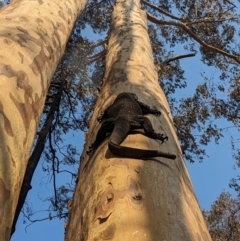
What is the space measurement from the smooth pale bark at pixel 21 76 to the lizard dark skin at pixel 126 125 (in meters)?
0.40

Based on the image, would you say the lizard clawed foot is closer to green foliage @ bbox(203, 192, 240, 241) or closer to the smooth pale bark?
the smooth pale bark

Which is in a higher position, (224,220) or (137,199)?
(224,220)

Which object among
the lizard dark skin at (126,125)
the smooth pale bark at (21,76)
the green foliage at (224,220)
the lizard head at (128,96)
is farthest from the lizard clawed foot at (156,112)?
the green foliage at (224,220)

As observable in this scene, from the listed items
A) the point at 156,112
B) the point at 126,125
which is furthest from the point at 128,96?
the point at 126,125

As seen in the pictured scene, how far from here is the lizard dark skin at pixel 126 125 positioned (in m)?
1.97

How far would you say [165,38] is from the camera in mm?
9055

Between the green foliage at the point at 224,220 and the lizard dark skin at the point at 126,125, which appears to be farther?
the green foliage at the point at 224,220

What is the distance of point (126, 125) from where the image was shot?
90.1 inches

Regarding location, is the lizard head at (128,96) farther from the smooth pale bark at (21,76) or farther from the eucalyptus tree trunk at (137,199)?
the smooth pale bark at (21,76)

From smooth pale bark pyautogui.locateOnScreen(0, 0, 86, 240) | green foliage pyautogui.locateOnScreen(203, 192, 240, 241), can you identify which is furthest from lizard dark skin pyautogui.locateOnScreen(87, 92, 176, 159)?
green foliage pyautogui.locateOnScreen(203, 192, 240, 241)

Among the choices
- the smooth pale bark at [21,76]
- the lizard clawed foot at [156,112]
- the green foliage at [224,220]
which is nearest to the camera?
the smooth pale bark at [21,76]

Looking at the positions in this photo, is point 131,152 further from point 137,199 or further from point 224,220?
point 224,220

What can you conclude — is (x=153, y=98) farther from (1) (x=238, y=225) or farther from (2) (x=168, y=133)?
(1) (x=238, y=225)

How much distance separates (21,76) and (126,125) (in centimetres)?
Answer: 60
